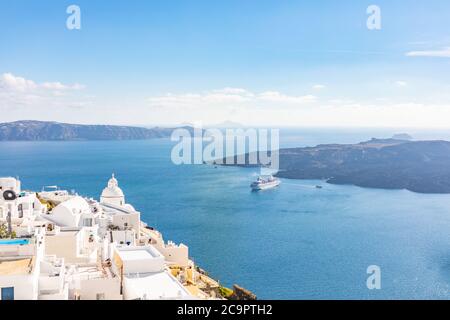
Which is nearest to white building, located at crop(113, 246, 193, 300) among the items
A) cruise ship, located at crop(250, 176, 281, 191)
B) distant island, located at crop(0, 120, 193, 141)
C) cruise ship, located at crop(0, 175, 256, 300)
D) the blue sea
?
cruise ship, located at crop(0, 175, 256, 300)

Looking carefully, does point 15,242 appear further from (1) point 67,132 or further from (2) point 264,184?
(1) point 67,132

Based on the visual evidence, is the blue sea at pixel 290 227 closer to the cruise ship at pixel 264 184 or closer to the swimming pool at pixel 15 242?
the cruise ship at pixel 264 184

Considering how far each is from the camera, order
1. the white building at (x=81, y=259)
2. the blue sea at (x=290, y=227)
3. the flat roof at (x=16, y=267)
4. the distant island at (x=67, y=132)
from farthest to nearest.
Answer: the distant island at (x=67, y=132)
the blue sea at (x=290, y=227)
the white building at (x=81, y=259)
the flat roof at (x=16, y=267)

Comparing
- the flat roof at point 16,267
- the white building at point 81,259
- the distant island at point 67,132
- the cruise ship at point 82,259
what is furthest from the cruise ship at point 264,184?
the distant island at point 67,132
